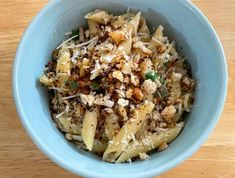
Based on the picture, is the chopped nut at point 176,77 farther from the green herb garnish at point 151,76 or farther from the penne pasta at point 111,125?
the penne pasta at point 111,125

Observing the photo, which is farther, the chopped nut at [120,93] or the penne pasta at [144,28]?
the penne pasta at [144,28]

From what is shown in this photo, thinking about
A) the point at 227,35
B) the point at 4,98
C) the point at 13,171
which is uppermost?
the point at 227,35

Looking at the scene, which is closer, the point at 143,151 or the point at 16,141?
the point at 143,151

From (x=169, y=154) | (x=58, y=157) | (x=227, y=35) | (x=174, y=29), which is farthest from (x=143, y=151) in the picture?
(x=227, y=35)

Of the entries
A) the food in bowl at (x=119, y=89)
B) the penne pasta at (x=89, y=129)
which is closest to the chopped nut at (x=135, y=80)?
the food in bowl at (x=119, y=89)

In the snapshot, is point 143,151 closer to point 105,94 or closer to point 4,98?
point 105,94

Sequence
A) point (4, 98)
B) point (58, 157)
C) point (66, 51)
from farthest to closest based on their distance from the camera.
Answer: point (4, 98), point (66, 51), point (58, 157)

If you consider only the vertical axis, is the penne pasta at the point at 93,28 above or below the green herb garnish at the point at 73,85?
above
